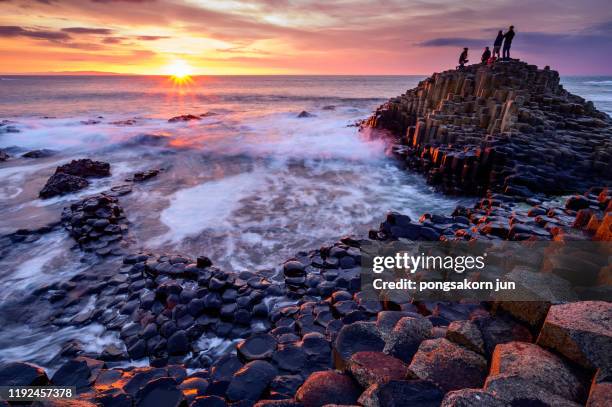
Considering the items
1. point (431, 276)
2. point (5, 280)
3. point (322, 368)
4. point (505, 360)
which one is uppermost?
point (505, 360)

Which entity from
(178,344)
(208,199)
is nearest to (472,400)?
(178,344)

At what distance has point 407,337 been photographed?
3551mm

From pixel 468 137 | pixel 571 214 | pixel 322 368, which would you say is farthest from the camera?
pixel 468 137

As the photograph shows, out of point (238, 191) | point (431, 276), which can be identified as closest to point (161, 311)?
point (431, 276)

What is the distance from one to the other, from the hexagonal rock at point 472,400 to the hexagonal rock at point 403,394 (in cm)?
21

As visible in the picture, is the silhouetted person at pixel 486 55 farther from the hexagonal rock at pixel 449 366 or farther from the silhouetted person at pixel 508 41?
the hexagonal rock at pixel 449 366

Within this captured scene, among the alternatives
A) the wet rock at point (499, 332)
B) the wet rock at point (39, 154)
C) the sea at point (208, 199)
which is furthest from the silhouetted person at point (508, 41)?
the wet rock at point (39, 154)

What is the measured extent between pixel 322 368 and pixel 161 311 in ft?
10.9

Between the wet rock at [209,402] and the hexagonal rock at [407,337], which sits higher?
the hexagonal rock at [407,337]

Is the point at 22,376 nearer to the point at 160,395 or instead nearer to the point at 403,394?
the point at 160,395

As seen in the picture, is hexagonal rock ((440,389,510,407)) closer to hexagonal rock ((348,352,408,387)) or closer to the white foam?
hexagonal rock ((348,352,408,387))

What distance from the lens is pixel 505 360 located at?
2809 millimetres

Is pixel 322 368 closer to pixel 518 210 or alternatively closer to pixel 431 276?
pixel 431 276

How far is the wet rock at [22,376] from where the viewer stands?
362 centimetres
